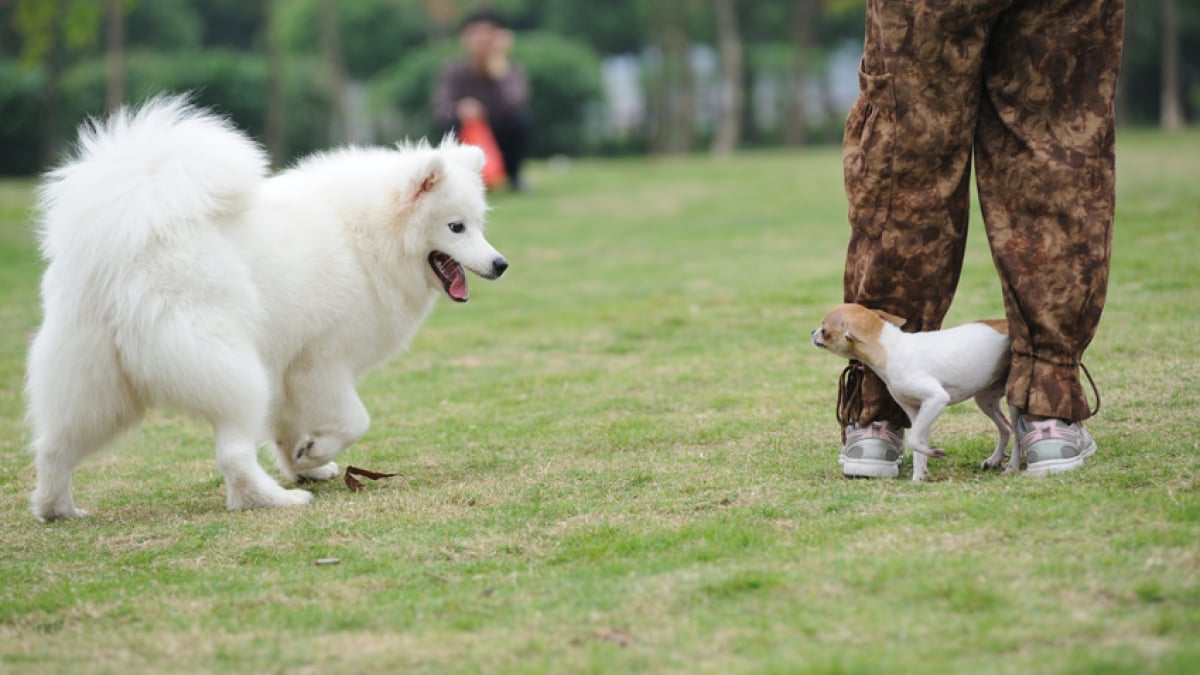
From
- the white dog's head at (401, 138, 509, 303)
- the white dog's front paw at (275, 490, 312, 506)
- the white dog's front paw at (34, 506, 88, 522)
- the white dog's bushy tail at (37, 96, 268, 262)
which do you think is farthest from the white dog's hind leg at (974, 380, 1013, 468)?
the white dog's front paw at (34, 506, 88, 522)

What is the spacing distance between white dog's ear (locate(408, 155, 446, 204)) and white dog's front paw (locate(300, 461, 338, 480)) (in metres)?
1.07

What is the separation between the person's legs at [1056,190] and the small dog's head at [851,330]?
17.1 inches

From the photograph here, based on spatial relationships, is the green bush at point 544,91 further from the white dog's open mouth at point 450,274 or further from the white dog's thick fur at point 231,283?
the white dog's thick fur at point 231,283

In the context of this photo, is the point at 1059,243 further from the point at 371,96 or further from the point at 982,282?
the point at 371,96

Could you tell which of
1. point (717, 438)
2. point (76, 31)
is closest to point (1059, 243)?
point (717, 438)

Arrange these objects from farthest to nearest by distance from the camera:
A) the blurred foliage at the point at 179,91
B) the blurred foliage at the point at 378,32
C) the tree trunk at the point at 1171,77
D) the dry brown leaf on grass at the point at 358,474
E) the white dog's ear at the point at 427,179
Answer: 1. the blurred foliage at the point at 378,32
2. the tree trunk at the point at 1171,77
3. the blurred foliage at the point at 179,91
4. the white dog's ear at the point at 427,179
5. the dry brown leaf on grass at the point at 358,474

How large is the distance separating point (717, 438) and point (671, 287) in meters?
4.82

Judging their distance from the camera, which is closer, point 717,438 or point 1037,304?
point 1037,304

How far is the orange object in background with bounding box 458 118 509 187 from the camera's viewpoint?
1744 cm

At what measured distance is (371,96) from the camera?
38156 mm

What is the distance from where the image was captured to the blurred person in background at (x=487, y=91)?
17.7m

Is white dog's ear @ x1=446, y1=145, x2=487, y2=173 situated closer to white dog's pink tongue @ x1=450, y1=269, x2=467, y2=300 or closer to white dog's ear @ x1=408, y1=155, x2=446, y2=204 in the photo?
white dog's ear @ x1=408, y1=155, x2=446, y2=204

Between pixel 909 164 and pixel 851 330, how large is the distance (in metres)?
0.56

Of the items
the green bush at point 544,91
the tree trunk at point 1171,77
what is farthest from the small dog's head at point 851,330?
the green bush at point 544,91
